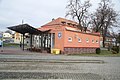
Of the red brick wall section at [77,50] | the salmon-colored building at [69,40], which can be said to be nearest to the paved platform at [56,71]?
the salmon-colored building at [69,40]

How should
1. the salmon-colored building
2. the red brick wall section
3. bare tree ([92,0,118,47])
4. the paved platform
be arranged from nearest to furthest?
the paved platform, the salmon-colored building, the red brick wall section, bare tree ([92,0,118,47])

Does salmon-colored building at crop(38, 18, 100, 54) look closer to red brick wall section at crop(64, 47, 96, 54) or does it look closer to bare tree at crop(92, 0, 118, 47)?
red brick wall section at crop(64, 47, 96, 54)

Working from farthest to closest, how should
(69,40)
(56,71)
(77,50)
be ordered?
(77,50) < (69,40) < (56,71)

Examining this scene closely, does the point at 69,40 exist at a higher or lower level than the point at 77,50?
higher

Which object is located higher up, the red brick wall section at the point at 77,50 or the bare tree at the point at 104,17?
the bare tree at the point at 104,17

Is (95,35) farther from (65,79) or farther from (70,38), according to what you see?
(65,79)

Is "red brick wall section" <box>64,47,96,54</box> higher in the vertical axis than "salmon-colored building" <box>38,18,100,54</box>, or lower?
lower

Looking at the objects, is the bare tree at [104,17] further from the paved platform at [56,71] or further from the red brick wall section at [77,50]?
the paved platform at [56,71]

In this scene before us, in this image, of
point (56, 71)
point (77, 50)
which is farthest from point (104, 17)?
point (56, 71)

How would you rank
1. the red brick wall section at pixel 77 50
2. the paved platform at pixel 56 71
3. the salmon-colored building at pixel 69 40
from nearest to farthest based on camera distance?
the paved platform at pixel 56 71, the salmon-colored building at pixel 69 40, the red brick wall section at pixel 77 50

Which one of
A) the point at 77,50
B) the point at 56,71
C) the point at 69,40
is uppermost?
the point at 69,40

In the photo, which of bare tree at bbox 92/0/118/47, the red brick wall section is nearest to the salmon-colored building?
the red brick wall section

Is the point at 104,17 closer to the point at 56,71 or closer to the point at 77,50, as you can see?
the point at 77,50

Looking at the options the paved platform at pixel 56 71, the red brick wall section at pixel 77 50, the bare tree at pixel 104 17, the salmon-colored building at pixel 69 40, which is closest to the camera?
the paved platform at pixel 56 71
